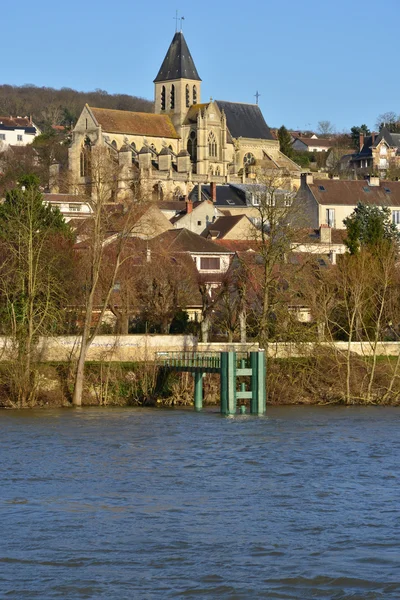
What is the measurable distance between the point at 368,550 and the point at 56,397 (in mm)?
20105

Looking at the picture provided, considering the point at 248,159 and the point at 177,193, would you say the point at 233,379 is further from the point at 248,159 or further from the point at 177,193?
the point at 248,159

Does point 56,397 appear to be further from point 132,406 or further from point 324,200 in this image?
point 324,200

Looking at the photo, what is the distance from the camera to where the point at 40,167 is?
118750 millimetres

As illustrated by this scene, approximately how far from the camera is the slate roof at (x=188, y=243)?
181ft

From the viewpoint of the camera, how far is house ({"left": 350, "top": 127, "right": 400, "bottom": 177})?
13350 centimetres

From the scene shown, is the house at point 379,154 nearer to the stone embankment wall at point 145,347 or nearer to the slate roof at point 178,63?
the slate roof at point 178,63

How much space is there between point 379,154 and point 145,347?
98564 mm

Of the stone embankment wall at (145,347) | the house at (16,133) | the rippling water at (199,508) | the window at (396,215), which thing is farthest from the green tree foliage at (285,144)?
the rippling water at (199,508)

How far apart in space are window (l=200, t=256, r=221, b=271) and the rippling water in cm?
2170

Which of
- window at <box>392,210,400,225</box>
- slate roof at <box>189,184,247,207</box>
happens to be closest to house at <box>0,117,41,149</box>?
slate roof at <box>189,184,247,207</box>

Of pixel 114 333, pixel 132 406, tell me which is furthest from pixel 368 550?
pixel 114 333

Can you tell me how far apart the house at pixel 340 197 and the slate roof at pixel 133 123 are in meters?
40.3

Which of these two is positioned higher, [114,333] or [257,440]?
[114,333]

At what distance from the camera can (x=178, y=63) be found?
12788cm
